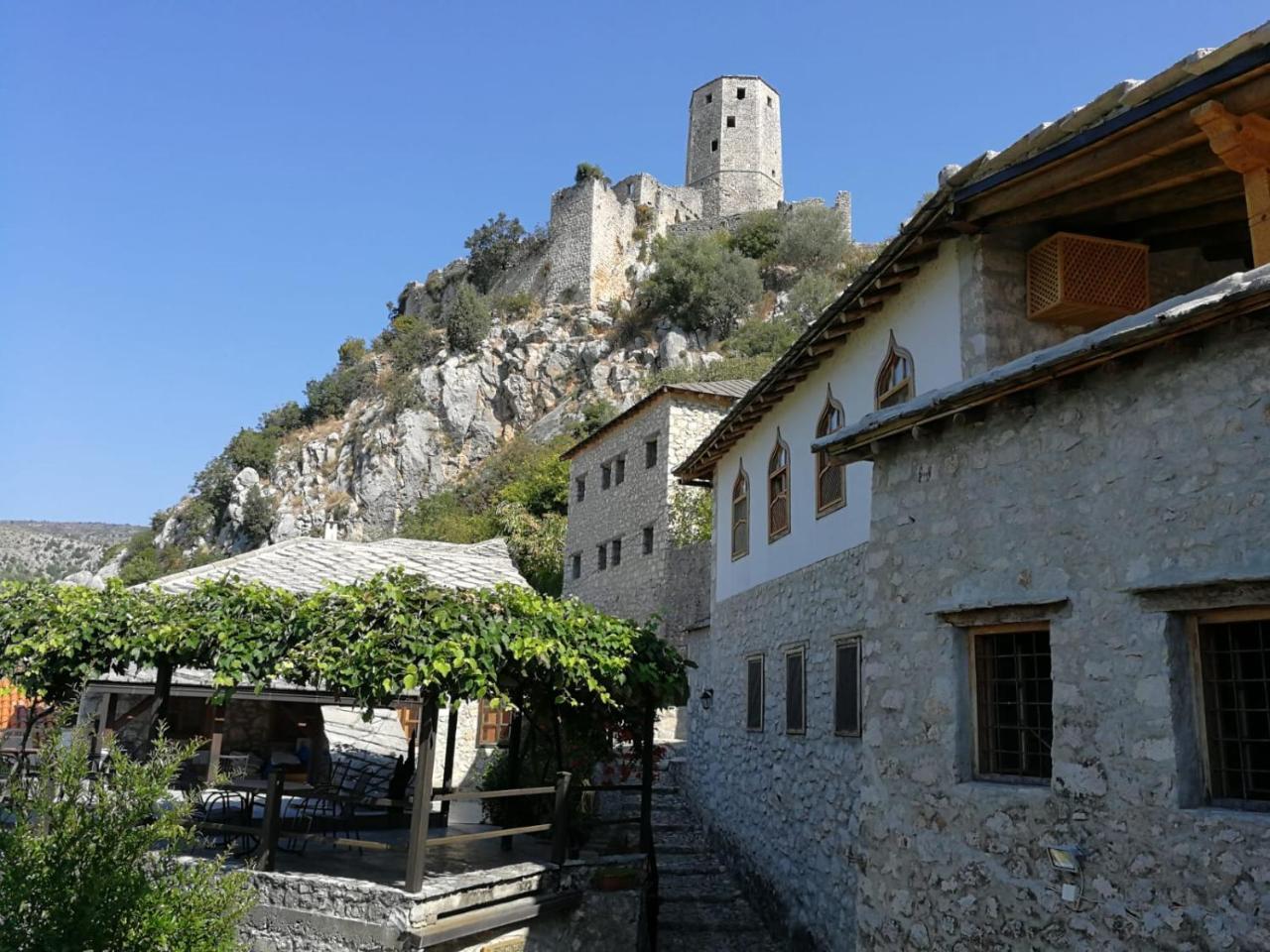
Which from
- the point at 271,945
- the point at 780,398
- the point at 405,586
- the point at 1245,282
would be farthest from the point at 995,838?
the point at 780,398

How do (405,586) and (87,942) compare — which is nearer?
(87,942)

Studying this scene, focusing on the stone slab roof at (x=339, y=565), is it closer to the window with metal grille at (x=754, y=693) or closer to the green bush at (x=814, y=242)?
the window with metal grille at (x=754, y=693)

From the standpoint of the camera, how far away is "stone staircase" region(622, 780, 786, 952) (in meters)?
12.0

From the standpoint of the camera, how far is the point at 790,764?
1202cm

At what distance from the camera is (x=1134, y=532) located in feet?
17.9

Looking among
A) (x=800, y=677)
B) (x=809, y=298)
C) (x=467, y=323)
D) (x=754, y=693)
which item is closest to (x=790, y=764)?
(x=800, y=677)

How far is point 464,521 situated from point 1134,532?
35507mm

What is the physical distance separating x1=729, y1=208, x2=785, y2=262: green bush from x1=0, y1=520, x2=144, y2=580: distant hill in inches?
2015

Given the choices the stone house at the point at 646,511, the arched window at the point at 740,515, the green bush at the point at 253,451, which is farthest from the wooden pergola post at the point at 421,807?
the green bush at the point at 253,451

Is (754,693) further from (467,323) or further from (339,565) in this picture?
(467,323)

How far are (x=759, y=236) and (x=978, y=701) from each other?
1898 inches

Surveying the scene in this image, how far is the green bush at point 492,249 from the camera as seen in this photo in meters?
60.5

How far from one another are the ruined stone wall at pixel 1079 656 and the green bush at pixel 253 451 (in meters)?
56.4

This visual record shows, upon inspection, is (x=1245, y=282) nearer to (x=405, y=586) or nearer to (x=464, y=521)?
(x=405, y=586)
